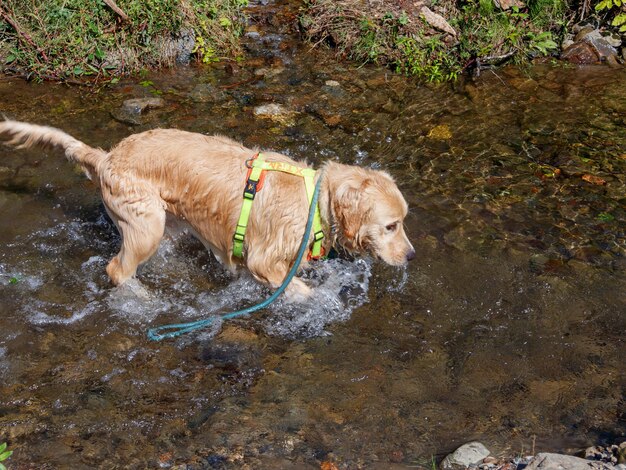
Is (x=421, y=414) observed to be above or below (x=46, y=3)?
below

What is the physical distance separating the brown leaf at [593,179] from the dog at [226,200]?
9.56ft

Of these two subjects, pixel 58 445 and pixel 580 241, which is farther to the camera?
pixel 580 241

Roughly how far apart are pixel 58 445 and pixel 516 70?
7691 mm

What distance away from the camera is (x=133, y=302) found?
6.01 m

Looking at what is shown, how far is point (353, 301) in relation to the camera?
6117 mm

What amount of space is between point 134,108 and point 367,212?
4.48 m

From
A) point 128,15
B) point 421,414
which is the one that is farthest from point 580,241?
point 128,15

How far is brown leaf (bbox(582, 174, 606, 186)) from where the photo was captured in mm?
7359

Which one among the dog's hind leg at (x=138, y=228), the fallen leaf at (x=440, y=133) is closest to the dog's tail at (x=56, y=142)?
the dog's hind leg at (x=138, y=228)

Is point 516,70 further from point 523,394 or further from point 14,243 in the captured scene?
point 14,243

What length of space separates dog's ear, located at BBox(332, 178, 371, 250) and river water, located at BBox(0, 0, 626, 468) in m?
0.97

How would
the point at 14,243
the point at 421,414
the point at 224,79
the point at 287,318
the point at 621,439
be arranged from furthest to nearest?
the point at 224,79 → the point at 14,243 → the point at 287,318 → the point at 421,414 → the point at 621,439

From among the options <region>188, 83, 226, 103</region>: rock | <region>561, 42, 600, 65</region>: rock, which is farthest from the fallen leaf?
<region>188, 83, 226, 103</region>: rock

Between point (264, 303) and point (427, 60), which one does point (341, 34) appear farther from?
point (264, 303)
